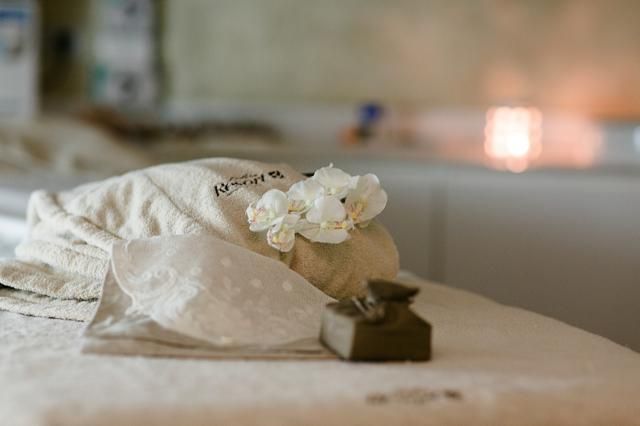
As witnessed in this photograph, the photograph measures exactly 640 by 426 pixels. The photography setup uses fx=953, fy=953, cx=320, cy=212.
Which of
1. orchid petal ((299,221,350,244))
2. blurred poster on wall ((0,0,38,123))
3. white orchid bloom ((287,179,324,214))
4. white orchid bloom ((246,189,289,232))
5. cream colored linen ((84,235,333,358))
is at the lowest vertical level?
cream colored linen ((84,235,333,358))

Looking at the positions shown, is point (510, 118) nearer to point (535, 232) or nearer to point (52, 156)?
point (535, 232)

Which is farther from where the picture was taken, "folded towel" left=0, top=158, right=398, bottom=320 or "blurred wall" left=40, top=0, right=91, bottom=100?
"blurred wall" left=40, top=0, right=91, bottom=100

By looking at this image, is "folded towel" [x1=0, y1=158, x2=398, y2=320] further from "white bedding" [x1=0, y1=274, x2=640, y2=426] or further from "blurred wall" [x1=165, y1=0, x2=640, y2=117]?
"blurred wall" [x1=165, y1=0, x2=640, y2=117]

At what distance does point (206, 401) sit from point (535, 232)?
69.0 inches

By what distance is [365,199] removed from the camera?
3.78ft

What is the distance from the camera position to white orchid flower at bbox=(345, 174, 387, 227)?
114 cm

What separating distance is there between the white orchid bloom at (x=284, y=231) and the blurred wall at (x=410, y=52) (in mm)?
1956

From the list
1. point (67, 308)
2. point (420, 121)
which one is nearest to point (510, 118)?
point (420, 121)

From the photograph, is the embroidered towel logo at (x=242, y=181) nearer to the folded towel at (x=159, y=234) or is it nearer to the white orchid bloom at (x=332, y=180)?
the folded towel at (x=159, y=234)

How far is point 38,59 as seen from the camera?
3.26 m

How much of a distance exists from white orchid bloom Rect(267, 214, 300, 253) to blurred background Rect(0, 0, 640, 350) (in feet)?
3.34

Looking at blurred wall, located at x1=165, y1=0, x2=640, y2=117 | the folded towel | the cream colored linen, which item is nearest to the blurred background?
blurred wall, located at x1=165, y1=0, x2=640, y2=117

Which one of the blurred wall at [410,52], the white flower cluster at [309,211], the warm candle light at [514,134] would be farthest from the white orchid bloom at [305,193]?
the blurred wall at [410,52]

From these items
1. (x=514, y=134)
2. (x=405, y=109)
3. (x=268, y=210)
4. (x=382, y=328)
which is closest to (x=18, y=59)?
(x=405, y=109)
